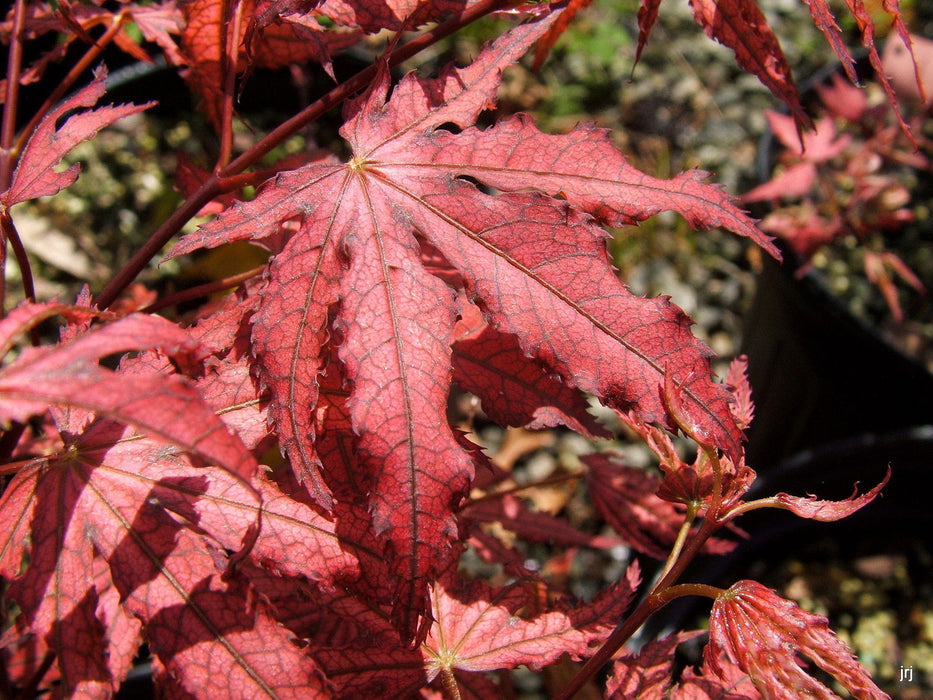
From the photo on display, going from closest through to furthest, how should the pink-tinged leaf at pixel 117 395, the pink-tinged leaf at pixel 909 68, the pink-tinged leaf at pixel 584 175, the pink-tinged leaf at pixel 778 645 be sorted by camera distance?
the pink-tinged leaf at pixel 117 395, the pink-tinged leaf at pixel 778 645, the pink-tinged leaf at pixel 584 175, the pink-tinged leaf at pixel 909 68

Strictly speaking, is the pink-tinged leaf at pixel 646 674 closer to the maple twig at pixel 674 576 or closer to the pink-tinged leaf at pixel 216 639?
the maple twig at pixel 674 576

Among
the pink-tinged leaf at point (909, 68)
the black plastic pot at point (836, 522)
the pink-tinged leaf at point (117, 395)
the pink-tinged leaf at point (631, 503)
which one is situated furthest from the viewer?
the pink-tinged leaf at point (909, 68)

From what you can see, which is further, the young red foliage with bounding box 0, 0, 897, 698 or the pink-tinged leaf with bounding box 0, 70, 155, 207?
the pink-tinged leaf with bounding box 0, 70, 155, 207

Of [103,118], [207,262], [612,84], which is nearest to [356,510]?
[103,118]

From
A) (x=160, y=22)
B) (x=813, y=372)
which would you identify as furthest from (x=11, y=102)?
(x=813, y=372)

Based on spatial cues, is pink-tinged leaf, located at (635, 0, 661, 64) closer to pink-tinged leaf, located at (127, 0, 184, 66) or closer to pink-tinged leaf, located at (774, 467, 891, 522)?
pink-tinged leaf, located at (774, 467, 891, 522)

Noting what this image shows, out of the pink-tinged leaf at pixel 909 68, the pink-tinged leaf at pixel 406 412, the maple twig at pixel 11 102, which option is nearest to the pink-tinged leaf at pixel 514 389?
the pink-tinged leaf at pixel 406 412

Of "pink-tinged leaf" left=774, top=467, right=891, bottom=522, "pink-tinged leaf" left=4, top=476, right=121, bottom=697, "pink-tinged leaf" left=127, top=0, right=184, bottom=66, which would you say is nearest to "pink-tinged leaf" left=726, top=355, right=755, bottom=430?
"pink-tinged leaf" left=774, top=467, right=891, bottom=522

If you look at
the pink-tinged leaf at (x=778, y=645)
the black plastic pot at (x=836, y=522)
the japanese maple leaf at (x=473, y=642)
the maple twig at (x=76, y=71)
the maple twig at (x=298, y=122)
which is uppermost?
the maple twig at (x=76, y=71)
